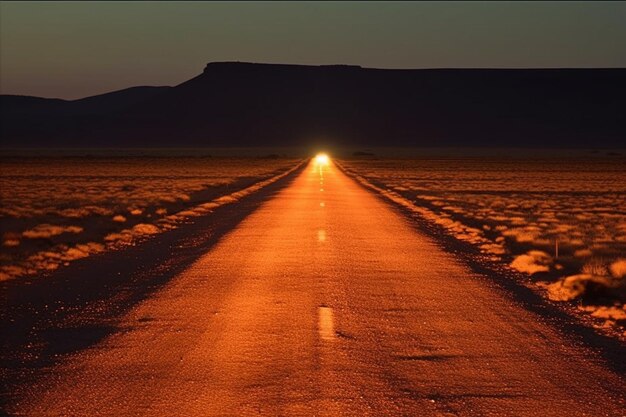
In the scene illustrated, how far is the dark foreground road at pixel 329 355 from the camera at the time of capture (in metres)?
6.54

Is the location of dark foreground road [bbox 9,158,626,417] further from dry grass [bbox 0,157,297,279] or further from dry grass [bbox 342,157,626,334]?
dry grass [bbox 0,157,297,279]

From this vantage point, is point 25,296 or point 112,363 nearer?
point 112,363

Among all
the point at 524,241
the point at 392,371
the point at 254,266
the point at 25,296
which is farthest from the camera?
the point at 524,241

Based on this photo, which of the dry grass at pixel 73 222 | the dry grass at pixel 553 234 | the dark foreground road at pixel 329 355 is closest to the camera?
the dark foreground road at pixel 329 355

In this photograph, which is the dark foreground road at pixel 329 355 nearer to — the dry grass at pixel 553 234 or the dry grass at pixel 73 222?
the dry grass at pixel 553 234

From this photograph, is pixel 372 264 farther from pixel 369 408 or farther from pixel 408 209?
pixel 408 209

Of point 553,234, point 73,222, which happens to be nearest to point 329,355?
point 553,234

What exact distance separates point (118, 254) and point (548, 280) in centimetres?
924

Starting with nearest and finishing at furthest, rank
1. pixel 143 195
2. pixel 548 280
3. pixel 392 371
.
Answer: pixel 392 371, pixel 548 280, pixel 143 195

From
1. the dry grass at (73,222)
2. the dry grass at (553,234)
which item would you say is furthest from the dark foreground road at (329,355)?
the dry grass at (73,222)

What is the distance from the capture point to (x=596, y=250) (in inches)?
729

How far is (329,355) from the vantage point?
321 inches

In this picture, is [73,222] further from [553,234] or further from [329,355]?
[329,355]

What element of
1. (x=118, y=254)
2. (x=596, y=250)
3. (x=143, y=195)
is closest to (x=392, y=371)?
(x=118, y=254)
